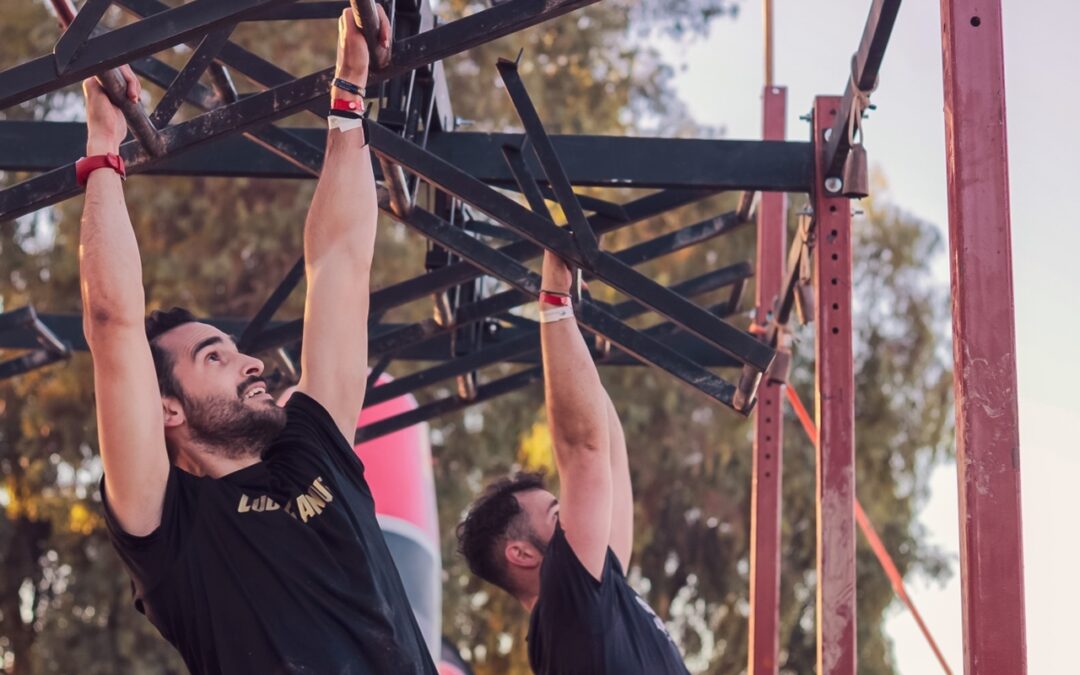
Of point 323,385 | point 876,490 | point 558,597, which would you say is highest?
point 323,385

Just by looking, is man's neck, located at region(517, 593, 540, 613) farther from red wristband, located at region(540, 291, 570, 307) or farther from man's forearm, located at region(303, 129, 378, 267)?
man's forearm, located at region(303, 129, 378, 267)

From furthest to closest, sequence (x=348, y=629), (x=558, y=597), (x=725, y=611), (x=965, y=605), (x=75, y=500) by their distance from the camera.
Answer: (x=725, y=611) < (x=75, y=500) < (x=558, y=597) < (x=965, y=605) < (x=348, y=629)

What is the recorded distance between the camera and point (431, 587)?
9.38m

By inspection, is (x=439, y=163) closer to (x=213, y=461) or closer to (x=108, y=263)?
(x=213, y=461)

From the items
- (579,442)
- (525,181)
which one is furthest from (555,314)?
(525,181)

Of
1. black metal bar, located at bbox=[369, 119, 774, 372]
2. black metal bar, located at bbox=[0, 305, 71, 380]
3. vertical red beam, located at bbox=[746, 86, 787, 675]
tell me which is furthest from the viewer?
black metal bar, located at bbox=[0, 305, 71, 380]

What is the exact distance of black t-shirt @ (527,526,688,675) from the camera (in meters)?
3.48

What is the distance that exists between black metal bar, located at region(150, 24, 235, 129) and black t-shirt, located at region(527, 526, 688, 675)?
53.9 inches

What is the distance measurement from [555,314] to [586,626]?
734mm

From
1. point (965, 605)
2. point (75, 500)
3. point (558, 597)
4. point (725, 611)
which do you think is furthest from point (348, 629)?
point (725, 611)

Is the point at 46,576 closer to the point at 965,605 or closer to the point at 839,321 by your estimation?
the point at 839,321

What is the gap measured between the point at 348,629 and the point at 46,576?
1220 centimetres

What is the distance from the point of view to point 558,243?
4047mm

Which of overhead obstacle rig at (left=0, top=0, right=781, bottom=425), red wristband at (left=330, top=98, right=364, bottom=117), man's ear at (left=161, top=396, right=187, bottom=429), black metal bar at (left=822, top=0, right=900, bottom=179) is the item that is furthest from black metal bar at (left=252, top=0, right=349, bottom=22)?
black metal bar at (left=822, top=0, right=900, bottom=179)
